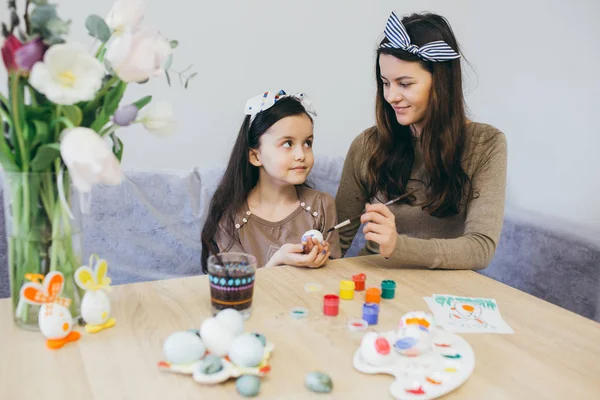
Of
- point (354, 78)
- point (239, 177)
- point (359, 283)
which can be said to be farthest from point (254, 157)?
point (354, 78)

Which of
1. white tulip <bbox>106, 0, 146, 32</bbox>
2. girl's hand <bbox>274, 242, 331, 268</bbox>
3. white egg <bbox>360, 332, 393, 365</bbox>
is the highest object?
white tulip <bbox>106, 0, 146, 32</bbox>

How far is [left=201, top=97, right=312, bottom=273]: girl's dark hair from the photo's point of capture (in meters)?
1.59

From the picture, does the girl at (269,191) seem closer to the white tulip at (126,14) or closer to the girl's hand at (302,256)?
the girl's hand at (302,256)

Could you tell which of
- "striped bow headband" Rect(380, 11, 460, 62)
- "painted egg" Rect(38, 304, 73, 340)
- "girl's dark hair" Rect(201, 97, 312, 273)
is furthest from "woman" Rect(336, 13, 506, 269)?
"painted egg" Rect(38, 304, 73, 340)

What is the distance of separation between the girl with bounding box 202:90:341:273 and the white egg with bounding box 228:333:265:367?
73 centimetres

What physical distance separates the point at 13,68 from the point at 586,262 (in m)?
1.65

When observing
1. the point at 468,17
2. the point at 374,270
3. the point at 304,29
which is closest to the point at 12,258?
the point at 374,270

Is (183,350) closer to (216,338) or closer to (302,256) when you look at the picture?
(216,338)

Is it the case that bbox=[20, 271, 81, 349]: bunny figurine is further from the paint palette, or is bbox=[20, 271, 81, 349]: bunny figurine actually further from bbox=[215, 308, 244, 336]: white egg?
the paint palette

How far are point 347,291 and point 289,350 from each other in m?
0.25

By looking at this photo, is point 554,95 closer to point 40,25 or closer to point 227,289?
point 227,289

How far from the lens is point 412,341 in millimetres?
828

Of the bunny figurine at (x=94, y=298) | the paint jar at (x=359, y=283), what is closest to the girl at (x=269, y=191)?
the paint jar at (x=359, y=283)

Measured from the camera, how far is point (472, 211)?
149cm
